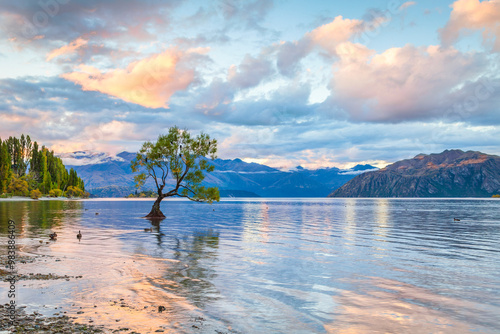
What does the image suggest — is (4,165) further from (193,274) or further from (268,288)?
(268,288)

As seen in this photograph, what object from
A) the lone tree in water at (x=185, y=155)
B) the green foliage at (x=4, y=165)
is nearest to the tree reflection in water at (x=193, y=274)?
the lone tree in water at (x=185, y=155)

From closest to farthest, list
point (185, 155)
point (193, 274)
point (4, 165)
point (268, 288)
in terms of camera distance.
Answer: point (268, 288)
point (193, 274)
point (185, 155)
point (4, 165)

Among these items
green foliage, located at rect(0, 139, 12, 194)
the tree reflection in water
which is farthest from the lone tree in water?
green foliage, located at rect(0, 139, 12, 194)

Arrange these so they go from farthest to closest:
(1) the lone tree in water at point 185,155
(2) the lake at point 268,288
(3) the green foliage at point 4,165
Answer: (3) the green foliage at point 4,165 < (1) the lone tree in water at point 185,155 < (2) the lake at point 268,288

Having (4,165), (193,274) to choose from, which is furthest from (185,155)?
(4,165)

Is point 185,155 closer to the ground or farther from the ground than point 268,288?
farther from the ground

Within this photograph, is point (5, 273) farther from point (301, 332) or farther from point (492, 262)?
point (492, 262)

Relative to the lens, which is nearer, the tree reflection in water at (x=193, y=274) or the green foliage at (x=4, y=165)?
the tree reflection in water at (x=193, y=274)

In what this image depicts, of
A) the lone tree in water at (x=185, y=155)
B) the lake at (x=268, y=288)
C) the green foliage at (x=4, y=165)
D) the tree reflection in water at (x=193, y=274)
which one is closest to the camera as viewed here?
the lake at (x=268, y=288)

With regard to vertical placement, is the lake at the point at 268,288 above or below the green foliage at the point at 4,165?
below

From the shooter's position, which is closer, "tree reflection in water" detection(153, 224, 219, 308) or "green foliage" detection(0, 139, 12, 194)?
"tree reflection in water" detection(153, 224, 219, 308)

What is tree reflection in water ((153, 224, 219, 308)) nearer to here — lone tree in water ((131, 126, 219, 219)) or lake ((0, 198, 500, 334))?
lake ((0, 198, 500, 334))

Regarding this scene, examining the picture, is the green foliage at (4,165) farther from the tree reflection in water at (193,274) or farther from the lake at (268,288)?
the tree reflection in water at (193,274)

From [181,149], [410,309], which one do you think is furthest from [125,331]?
[181,149]
